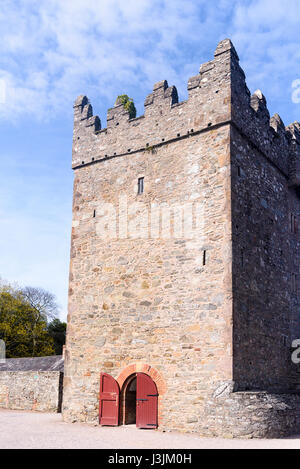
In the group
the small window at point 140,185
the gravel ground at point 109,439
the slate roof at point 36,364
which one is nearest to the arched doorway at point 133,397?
the gravel ground at point 109,439

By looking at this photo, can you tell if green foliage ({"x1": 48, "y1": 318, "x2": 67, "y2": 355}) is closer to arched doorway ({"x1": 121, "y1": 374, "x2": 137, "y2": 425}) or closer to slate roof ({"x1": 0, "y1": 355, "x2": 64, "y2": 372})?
slate roof ({"x1": 0, "y1": 355, "x2": 64, "y2": 372})

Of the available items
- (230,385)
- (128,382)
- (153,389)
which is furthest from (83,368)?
(230,385)

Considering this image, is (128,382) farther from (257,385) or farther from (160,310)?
(257,385)

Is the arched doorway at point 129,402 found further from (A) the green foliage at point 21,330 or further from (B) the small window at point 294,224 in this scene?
(A) the green foliage at point 21,330

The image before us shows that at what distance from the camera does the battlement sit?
1308 centimetres

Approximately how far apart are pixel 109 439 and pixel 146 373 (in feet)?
7.87

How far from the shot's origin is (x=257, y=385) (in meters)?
12.1

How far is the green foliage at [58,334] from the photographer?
4011 cm

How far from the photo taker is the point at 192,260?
1243cm

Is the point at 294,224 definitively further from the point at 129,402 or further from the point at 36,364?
the point at 36,364

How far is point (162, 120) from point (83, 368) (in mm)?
7662

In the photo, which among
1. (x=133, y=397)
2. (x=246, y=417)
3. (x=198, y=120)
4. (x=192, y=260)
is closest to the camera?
(x=246, y=417)

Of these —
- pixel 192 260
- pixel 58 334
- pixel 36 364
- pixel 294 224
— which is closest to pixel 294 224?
pixel 294 224

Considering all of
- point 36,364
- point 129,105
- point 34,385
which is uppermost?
point 129,105
